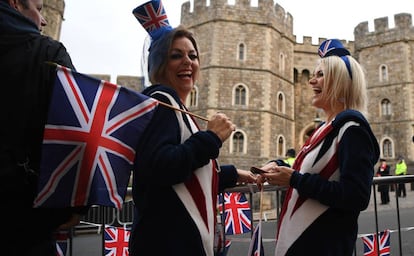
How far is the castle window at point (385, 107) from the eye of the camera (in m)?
23.6

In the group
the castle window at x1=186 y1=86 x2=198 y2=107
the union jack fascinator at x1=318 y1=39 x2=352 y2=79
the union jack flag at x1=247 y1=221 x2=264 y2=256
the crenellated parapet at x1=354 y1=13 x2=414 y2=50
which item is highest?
the crenellated parapet at x1=354 y1=13 x2=414 y2=50

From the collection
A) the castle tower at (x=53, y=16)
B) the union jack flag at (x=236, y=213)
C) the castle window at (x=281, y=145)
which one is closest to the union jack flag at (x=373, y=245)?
the union jack flag at (x=236, y=213)

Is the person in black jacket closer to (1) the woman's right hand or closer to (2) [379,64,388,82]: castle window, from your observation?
(1) the woman's right hand

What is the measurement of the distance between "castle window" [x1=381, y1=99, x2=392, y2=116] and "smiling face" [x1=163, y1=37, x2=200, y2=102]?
83.1ft

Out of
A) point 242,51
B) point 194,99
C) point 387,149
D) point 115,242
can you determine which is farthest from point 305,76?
point 115,242

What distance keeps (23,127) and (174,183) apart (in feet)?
2.08

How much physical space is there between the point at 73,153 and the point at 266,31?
21.0 meters

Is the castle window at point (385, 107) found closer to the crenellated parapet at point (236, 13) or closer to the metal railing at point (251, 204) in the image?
the crenellated parapet at point (236, 13)

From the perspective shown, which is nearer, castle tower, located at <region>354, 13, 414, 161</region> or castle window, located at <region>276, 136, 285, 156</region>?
castle window, located at <region>276, 136, 285, 156</region>

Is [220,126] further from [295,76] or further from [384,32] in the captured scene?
[384,32]

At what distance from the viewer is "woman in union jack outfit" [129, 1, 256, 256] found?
1416 millimetres

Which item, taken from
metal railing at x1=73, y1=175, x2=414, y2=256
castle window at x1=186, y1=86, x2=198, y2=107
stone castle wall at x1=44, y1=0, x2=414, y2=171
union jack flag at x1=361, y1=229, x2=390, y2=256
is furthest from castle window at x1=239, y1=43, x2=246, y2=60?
union jack flag at x1=361, y1=229, x2=390, y2=256

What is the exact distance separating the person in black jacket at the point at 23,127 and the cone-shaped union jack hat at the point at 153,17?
60 cm

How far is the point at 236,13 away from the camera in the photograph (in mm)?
20969
